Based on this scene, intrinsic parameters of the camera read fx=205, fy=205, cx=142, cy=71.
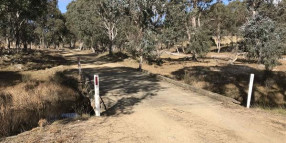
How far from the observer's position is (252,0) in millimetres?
29375

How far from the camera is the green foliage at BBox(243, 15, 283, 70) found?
20580 millimetres

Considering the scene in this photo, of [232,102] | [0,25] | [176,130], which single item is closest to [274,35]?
[232,102]

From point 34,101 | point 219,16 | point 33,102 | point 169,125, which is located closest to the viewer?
point 169,125

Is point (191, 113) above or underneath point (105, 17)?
underneath

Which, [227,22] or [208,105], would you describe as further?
[227,22]

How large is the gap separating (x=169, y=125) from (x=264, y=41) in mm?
20363

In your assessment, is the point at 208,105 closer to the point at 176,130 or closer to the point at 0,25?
the point at 176,130

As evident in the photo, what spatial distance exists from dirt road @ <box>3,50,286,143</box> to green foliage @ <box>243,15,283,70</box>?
1636 cm

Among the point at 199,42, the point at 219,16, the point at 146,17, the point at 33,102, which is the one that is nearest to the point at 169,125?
the point at 33,102

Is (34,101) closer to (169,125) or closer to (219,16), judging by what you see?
(169,125)

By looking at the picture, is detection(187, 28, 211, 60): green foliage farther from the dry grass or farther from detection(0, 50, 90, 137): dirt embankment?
the dry grass

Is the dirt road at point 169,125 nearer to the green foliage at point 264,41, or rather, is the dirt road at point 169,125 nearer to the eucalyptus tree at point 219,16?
the green foliage at point 264,41

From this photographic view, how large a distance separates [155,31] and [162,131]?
15.5 meters

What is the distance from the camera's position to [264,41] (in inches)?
840
